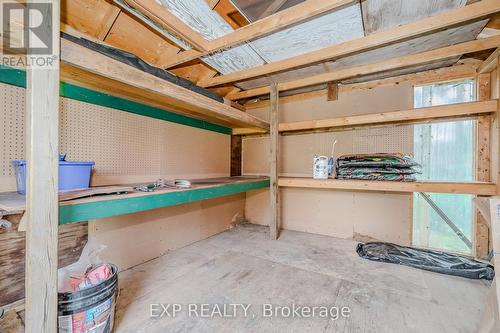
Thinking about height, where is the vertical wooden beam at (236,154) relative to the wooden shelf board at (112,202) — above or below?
above

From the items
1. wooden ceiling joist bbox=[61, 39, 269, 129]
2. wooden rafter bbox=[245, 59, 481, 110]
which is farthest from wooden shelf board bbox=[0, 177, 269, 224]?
wooden rafter bbox=[245, 59, 481, 110]

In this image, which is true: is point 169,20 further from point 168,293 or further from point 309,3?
point 168,293

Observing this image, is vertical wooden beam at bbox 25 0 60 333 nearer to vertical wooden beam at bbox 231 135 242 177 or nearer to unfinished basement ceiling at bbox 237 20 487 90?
unfinished basement ceiling at bbox 237 20 487 90

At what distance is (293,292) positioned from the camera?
1474 mm

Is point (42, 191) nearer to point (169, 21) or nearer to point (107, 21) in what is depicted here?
point (169, 21)

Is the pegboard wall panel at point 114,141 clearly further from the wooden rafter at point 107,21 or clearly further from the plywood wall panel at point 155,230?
the wooden rafter at point 107,21

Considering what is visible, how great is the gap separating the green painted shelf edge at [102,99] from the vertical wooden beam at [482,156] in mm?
2829

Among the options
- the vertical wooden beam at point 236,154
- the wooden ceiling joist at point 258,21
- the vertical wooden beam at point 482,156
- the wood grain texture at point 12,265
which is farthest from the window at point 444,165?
the wood grain texture at point 12,265

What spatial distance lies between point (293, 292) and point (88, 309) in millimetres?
1165

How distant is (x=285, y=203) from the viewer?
2.97 m

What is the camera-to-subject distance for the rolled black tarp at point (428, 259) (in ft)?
5.44

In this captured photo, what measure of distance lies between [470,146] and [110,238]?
11.9 feet

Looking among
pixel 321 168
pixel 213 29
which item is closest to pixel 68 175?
pixel 213 29

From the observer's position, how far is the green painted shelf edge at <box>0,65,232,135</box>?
1.26 m
